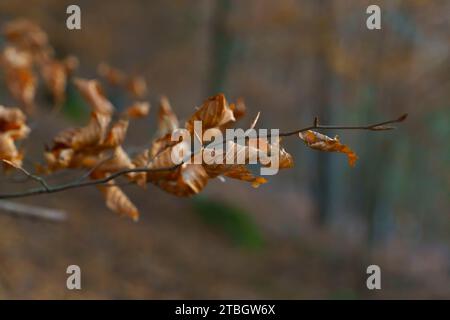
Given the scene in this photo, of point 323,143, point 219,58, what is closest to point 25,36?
point 323,143

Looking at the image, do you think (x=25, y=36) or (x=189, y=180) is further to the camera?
(x=25, y=36)

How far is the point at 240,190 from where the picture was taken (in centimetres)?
1436

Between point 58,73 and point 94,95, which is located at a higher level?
point 58,73

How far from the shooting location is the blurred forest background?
7.10 metres

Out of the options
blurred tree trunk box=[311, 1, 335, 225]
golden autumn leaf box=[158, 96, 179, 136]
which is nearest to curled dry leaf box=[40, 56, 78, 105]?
golden autumn leaf box=[158, 96, 179, 136]

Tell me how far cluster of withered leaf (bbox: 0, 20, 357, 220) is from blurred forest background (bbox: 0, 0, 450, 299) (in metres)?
1.89

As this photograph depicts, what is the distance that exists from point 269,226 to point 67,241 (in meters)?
5.78

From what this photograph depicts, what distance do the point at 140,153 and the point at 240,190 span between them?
1262 centimetres

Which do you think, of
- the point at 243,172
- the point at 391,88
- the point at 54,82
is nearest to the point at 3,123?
the point at 243,172

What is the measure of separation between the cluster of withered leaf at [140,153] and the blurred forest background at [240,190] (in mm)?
1886

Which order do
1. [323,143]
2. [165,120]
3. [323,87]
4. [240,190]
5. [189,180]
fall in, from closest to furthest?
1. [323,143]
2. [189,180]
3. [165,120]
4. [323,87]
5. [240,190]

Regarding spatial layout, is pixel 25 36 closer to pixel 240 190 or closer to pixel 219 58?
pixel 219 58

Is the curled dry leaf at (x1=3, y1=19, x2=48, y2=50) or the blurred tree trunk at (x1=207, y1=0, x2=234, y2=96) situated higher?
the blurred tree trunk at (x1=207, y1=0, x2=234, y2=96)

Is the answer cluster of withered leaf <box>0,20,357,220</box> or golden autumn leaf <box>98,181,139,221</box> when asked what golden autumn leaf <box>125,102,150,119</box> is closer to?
cluster of withered leaf <box>0,20,357,220</box>
